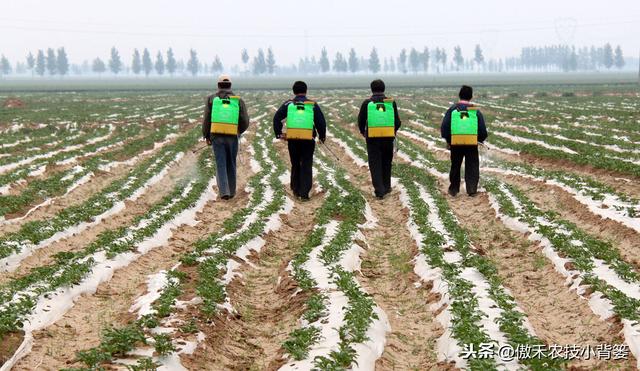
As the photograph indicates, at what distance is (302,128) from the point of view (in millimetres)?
13336

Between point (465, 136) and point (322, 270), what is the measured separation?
240 inches

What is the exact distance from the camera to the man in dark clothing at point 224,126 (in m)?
13.2

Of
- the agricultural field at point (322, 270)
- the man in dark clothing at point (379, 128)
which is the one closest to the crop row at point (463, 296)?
the agricultural field at point (322, 270)

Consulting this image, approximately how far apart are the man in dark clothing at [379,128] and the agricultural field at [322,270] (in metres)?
0.60

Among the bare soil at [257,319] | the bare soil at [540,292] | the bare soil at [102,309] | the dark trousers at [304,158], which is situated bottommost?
the bare soil at [540,292]

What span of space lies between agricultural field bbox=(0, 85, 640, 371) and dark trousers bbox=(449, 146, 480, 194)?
27 centimetres

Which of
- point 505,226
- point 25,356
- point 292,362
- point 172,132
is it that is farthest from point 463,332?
point 172,132

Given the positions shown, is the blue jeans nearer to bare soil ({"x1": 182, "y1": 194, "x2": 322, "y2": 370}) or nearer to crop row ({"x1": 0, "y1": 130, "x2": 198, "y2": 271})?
crop row ({"x1": 0, "y1": 130, "x2": 198, "y2": 271})

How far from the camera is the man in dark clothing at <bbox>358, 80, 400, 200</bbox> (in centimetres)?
1369

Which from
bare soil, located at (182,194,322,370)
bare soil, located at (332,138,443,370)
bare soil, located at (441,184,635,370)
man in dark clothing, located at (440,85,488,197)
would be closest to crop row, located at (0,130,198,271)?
bare soil, located at (182,194,322,370)

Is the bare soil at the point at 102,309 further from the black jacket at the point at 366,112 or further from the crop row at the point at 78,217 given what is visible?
the black jacket at the point at 366,112

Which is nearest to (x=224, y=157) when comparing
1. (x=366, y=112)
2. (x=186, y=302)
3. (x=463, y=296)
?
(x=366, y=112)

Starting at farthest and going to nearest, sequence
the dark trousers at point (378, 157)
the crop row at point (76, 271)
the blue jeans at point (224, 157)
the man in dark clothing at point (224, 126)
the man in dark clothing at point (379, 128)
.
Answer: the dark trousers at point (378, 157) → the man in dark clothing at point (379, 128) → the blue jeans at point (224, 157) → the man in dark clothing at point (224, 126) → the crop row at point (76, 271)

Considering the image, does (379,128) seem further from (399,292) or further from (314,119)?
(399,292)
